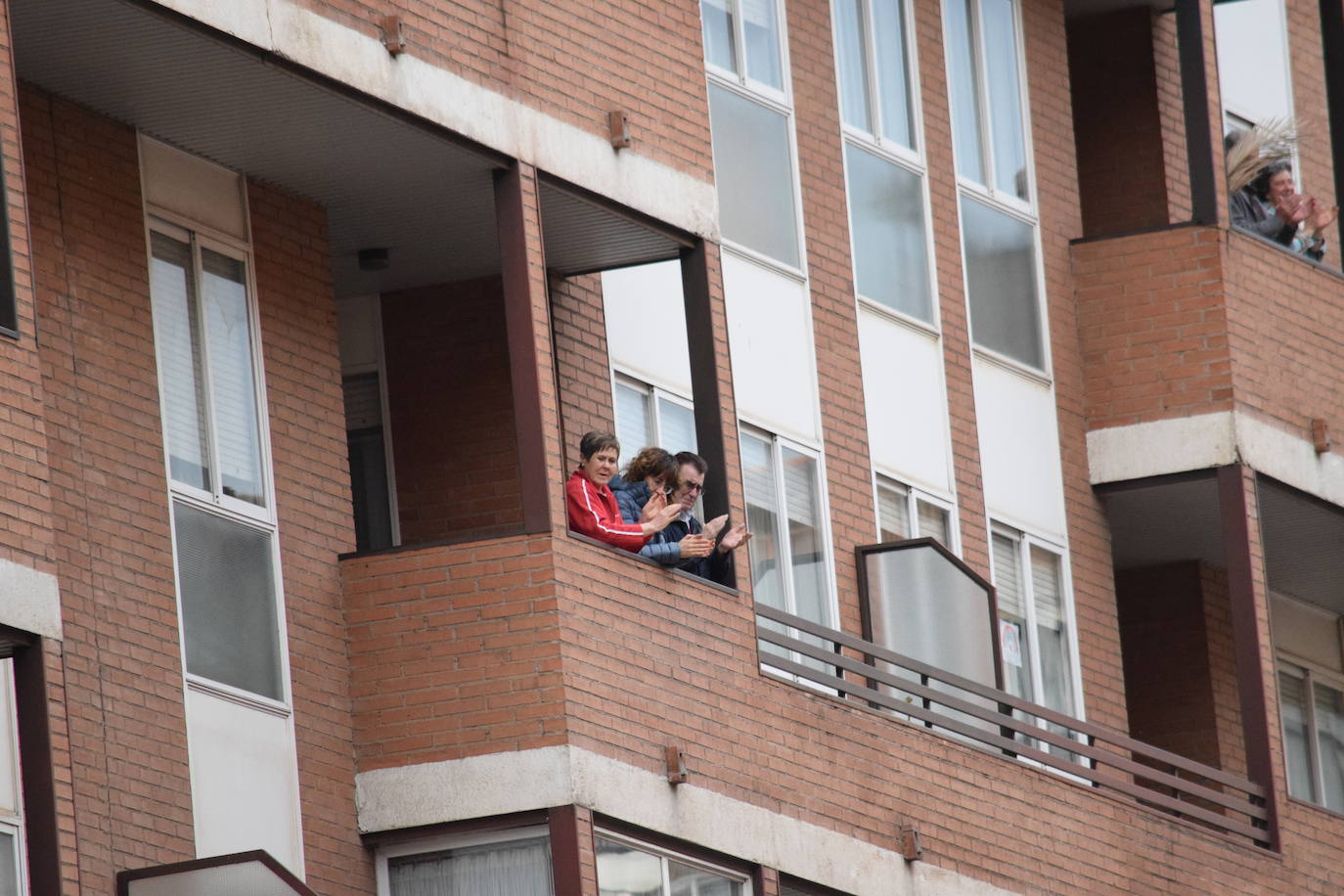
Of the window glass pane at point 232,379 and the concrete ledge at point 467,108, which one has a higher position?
the concrete ledge at point 467,108

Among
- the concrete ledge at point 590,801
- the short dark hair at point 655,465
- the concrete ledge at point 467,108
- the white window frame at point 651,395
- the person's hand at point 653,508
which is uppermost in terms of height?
the concrete ledge at point 467,108

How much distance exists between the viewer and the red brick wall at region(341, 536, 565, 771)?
18.7 m

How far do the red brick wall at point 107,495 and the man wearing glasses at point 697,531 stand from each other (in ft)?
10.7

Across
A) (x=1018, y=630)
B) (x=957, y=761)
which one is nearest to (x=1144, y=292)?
(x=1018, y=630)

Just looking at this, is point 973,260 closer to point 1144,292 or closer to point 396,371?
point 1144,292

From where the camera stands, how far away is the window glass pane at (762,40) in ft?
78.9

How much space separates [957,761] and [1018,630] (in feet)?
11.3

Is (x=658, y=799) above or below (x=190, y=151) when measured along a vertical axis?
below

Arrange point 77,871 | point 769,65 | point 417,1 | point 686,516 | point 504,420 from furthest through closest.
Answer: point 769,65
point 504,420
point 686,516
point 417,1
point 77,871

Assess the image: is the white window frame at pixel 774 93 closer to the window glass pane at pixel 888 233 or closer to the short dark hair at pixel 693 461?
the window glass pane at pixel 888 233

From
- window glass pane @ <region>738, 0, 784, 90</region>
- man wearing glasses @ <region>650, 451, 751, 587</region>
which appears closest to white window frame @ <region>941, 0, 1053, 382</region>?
window glass pane @ <region>738, 0, 784, 90</region>

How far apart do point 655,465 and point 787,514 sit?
145 inches

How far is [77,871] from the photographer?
1500cm

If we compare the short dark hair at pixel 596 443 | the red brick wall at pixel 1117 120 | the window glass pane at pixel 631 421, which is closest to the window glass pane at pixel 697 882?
the short dark hair at pixel 596 443
